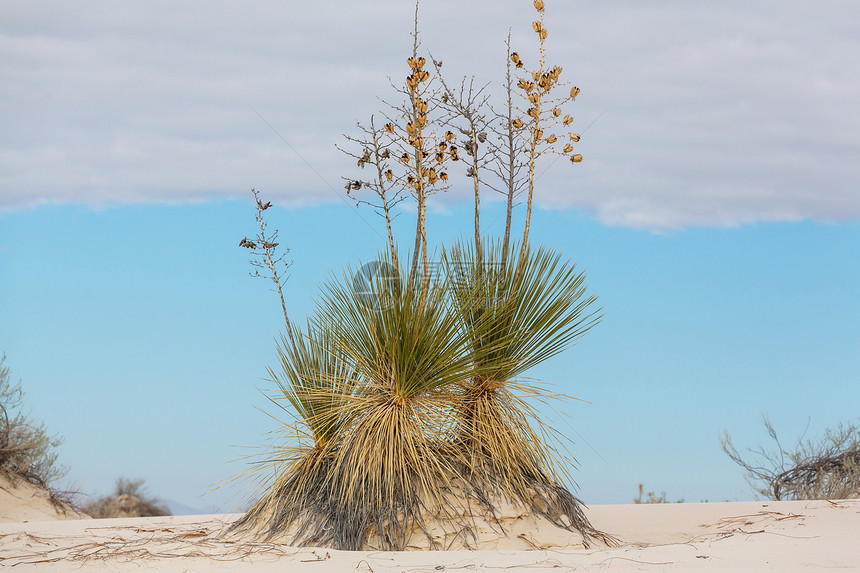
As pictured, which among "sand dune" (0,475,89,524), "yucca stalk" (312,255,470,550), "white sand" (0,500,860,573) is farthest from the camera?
"sand dune" (0,475,89,524)

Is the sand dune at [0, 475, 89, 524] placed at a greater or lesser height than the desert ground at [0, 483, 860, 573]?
greater

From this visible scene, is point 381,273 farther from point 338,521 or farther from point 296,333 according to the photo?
point 338,521

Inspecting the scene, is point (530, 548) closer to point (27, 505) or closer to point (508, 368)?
point (508, 368)

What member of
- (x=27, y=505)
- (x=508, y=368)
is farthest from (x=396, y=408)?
(x=27, y=505)

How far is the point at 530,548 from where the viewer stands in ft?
18.4

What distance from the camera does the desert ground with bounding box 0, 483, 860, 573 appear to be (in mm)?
4672

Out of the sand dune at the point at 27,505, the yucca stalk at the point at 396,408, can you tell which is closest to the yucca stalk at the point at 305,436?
the yucca stalk at the point at 396,408

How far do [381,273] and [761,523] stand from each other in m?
3.75

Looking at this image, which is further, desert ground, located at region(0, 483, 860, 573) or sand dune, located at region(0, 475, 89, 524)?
sand dune, located at region(0, 475, 89, 524)

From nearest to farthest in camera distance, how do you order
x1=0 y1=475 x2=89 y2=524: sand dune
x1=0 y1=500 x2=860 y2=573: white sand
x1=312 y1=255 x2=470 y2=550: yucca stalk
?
x1=0 y1=500 x2=860 y2=573: white sand, x1=312 y1=255 x2=470 y2=550: yucca stalk, x1=0 y1=475 x2=89 y2=524: sand dune

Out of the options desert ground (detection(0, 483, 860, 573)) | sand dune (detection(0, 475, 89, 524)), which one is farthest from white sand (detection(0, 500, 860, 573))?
sand dune (detection(0, 475, 89, 524))

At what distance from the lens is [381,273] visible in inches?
237

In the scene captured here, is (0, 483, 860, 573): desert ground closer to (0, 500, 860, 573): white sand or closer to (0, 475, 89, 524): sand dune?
(0, 500, 860, 573): white sand

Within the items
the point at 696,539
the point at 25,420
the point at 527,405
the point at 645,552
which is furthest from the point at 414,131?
the point at 25,420
